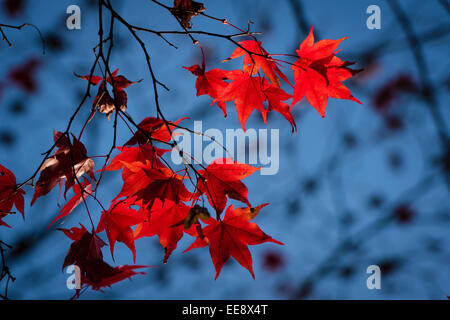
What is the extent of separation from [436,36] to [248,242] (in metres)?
2.16

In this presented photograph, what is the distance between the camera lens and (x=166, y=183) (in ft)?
2.70

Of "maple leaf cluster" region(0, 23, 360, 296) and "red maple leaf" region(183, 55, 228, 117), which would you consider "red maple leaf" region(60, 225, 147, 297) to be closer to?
"maple leaf cluster" region(0, 23, 360, 296)

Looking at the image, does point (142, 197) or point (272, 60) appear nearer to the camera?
point (142, 197)

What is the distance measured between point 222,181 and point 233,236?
0.17 m

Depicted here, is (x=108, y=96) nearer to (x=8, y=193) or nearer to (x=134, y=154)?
(x=134, y=154)

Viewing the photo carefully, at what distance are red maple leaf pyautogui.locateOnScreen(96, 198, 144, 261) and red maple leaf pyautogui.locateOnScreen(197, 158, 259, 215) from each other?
228mm

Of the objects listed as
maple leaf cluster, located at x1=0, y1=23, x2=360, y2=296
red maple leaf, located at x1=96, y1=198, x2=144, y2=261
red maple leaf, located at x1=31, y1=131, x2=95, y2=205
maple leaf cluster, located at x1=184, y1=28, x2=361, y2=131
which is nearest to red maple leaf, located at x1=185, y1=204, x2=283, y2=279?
maple leaf cluster, located at x1=0, y1=23, x2=360, y2=296

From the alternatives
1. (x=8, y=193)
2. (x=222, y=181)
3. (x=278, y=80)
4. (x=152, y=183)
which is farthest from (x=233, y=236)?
(x=8, y=193)

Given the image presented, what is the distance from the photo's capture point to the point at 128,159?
Result: 958mm

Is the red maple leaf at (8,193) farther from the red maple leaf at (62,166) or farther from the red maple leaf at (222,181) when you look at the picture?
the red maple leaf at (222,181)

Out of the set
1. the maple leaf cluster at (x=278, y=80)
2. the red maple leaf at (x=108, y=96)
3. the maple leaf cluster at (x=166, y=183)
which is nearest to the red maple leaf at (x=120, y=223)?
the maple leaf cluster at (x=166, y=183)

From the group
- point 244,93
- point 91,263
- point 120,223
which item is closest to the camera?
point 91,263
